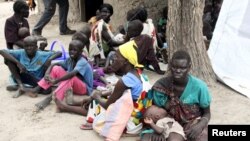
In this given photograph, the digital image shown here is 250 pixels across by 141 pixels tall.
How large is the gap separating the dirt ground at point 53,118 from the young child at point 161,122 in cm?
38

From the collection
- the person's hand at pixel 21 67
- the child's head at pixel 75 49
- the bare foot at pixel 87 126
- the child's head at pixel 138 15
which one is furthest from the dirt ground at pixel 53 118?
the child's head at pixel 138 15

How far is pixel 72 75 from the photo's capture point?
4293 millimetres

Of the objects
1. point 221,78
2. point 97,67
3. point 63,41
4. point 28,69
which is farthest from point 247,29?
point 63,41

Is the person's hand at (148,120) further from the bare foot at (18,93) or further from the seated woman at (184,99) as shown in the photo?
the bare foot at (18,93)

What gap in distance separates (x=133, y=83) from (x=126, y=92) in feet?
0.32

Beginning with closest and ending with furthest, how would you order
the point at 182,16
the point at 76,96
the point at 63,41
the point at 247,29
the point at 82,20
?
the point at 76,96, the point at 182,16, the point at 247,29, the point at 63,41, the point at 82,20

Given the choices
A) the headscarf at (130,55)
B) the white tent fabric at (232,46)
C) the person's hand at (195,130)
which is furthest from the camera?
the white tent fabric at (232,46)

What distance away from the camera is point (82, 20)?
877 cm

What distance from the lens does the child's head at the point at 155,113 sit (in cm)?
340

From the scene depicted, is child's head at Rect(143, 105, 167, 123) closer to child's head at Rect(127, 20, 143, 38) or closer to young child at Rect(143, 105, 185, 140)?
young child at Rect(143, 105, 185, 140)

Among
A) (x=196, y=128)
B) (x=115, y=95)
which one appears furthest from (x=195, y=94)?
(x=115, y=95)

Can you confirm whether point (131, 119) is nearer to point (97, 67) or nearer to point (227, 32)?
point (97, 67)

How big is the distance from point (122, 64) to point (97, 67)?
6.17 feet

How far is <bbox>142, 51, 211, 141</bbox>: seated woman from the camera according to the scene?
3.24 m
